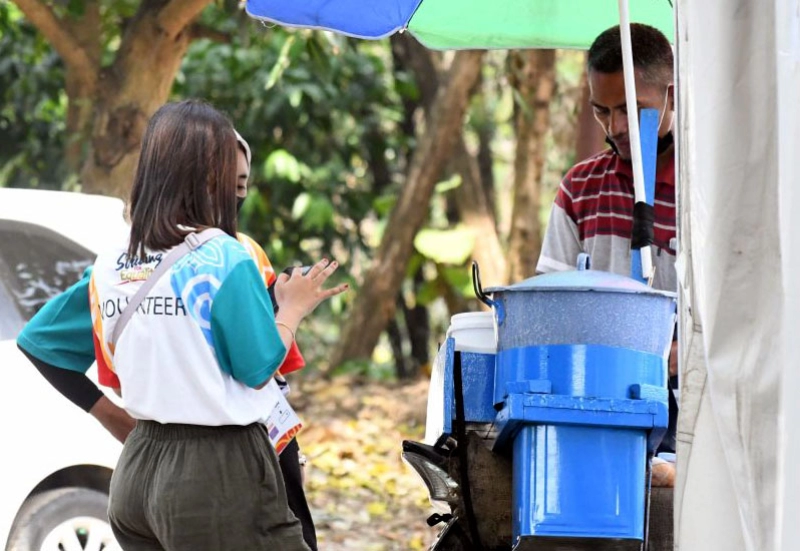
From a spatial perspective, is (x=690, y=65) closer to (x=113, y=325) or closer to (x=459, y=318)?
(x=459, y=318)

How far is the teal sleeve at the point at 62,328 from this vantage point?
146 inches

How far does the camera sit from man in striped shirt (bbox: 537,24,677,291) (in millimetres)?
4262

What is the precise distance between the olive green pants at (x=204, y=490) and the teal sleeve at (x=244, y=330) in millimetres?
160

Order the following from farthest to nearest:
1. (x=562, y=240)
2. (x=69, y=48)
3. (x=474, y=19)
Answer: (x=69, y=48), (x=474, y=19), (x=562, y=240)

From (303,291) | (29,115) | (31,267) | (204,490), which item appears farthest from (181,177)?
(29,115)

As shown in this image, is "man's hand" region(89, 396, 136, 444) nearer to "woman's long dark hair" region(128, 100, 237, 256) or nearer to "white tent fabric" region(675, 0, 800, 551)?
"woman's long dark hair" region(128, 100, 237, 256)

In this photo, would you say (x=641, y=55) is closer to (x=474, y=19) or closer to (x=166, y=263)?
(x=474, y=19)

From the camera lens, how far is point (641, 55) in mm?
4348

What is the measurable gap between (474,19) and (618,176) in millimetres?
1410

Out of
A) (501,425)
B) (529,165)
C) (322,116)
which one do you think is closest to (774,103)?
(501,425)

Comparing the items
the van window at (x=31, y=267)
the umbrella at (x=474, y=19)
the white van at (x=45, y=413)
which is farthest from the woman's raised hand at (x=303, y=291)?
the van window at (x=31, y=267)

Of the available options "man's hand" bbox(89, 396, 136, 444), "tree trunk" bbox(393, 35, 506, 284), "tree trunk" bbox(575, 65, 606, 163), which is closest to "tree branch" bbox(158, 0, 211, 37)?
"tree trunk" bbox(575, 65, 606, 163)

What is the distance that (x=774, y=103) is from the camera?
2.85m

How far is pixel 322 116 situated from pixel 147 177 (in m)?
9.33
